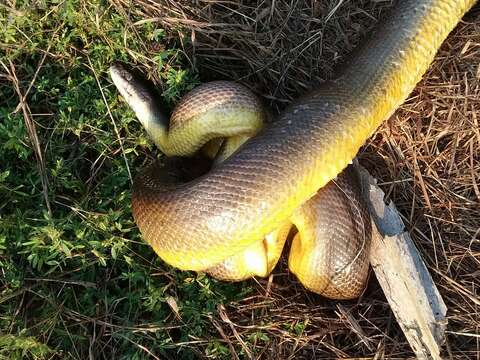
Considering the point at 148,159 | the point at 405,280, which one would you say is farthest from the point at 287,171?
the point at 148,159

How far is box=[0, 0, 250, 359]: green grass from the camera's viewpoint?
11.1ft

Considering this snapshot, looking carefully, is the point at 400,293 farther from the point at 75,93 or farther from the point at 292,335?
the point at 75,93

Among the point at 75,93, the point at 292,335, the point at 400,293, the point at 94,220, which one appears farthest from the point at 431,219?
the point at 75,93

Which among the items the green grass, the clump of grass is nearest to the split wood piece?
the clump of grass

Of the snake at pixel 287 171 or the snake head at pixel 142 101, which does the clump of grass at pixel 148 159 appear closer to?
the snake head at pixel 142 101

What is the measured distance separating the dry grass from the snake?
0.76ft

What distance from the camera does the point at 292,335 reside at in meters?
3.48

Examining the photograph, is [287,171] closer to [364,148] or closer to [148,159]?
[364,148]

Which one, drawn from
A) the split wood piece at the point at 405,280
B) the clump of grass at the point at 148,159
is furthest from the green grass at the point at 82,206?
the split wood piece at the point at 405,280

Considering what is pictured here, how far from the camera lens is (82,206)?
363 cm

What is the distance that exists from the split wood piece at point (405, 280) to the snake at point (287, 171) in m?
0.13

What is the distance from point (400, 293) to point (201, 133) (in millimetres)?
1495

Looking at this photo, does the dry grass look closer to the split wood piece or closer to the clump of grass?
the clump of grass

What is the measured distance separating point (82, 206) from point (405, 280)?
199 cm
